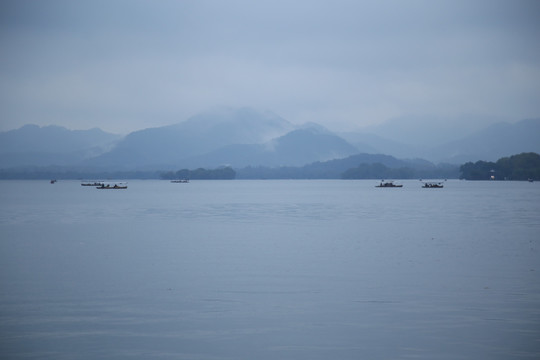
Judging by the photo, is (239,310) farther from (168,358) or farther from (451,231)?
(451,231)

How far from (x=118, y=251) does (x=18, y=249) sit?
22.5ft

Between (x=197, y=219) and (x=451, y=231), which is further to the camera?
(x=197, y=219)

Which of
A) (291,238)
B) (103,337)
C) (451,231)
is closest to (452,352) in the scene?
(103,337)

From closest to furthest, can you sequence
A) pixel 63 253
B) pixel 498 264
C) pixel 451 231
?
pixel 498 264, pixel 63 253, pixel 451 231

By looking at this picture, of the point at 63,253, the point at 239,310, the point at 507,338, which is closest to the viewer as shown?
the point at 507,338

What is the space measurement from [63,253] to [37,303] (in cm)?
1461

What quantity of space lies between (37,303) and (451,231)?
3580 centimetres

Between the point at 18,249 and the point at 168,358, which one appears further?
the point at 18,249

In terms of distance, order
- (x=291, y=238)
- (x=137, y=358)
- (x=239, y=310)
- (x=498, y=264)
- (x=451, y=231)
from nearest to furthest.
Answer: (x=137, y=358) < (x=239, y=310) < (x=498, y=264) < (x=291, y=238) < (x=451, y=231)

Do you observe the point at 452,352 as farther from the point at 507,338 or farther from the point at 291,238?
the point at 291,238

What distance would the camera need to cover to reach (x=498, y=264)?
30.2m

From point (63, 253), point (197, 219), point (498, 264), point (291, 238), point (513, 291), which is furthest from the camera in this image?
point (197, 219)

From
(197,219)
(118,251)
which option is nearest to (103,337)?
(118,251)

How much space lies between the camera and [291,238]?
144 ft
